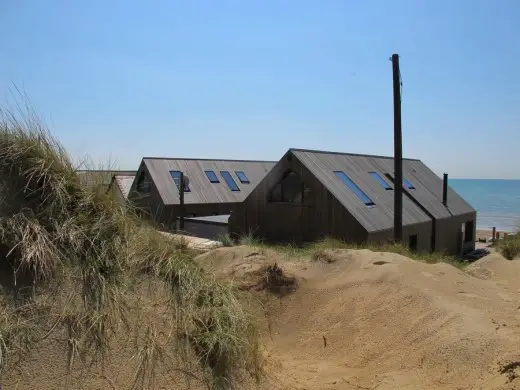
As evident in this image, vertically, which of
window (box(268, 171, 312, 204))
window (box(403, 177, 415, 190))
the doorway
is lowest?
the doorway

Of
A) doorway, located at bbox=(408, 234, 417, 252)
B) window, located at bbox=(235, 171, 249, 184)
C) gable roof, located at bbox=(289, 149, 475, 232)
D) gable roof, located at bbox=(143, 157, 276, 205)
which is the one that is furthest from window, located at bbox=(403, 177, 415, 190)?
window, located at bbox=(235, 171, 249, 184)

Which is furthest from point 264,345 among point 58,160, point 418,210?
point 418,210

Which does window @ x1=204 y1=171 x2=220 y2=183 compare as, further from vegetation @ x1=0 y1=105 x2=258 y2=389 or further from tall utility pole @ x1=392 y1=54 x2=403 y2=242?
vegetation @ x1=0 y1=105 x2=258 y2=389

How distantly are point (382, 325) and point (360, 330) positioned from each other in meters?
0.30

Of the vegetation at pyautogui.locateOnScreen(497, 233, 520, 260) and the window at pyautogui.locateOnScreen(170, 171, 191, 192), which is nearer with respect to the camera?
the vegetation at pyautogui.locateOnScreen(497, 233, 520, 260)

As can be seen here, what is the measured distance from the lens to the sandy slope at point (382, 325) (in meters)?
4.95

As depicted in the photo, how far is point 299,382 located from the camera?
16.8ft

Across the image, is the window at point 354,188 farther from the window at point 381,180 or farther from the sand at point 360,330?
the sand at point 360,330

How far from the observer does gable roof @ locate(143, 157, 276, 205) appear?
99.8 feet

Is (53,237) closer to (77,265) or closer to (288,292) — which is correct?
(77,265)

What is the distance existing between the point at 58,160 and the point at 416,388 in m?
4.60

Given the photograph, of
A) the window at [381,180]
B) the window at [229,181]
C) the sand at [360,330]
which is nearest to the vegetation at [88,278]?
the sand at [360,330]

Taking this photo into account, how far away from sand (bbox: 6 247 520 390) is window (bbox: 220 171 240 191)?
82.6ft

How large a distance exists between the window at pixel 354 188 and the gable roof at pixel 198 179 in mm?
11961
